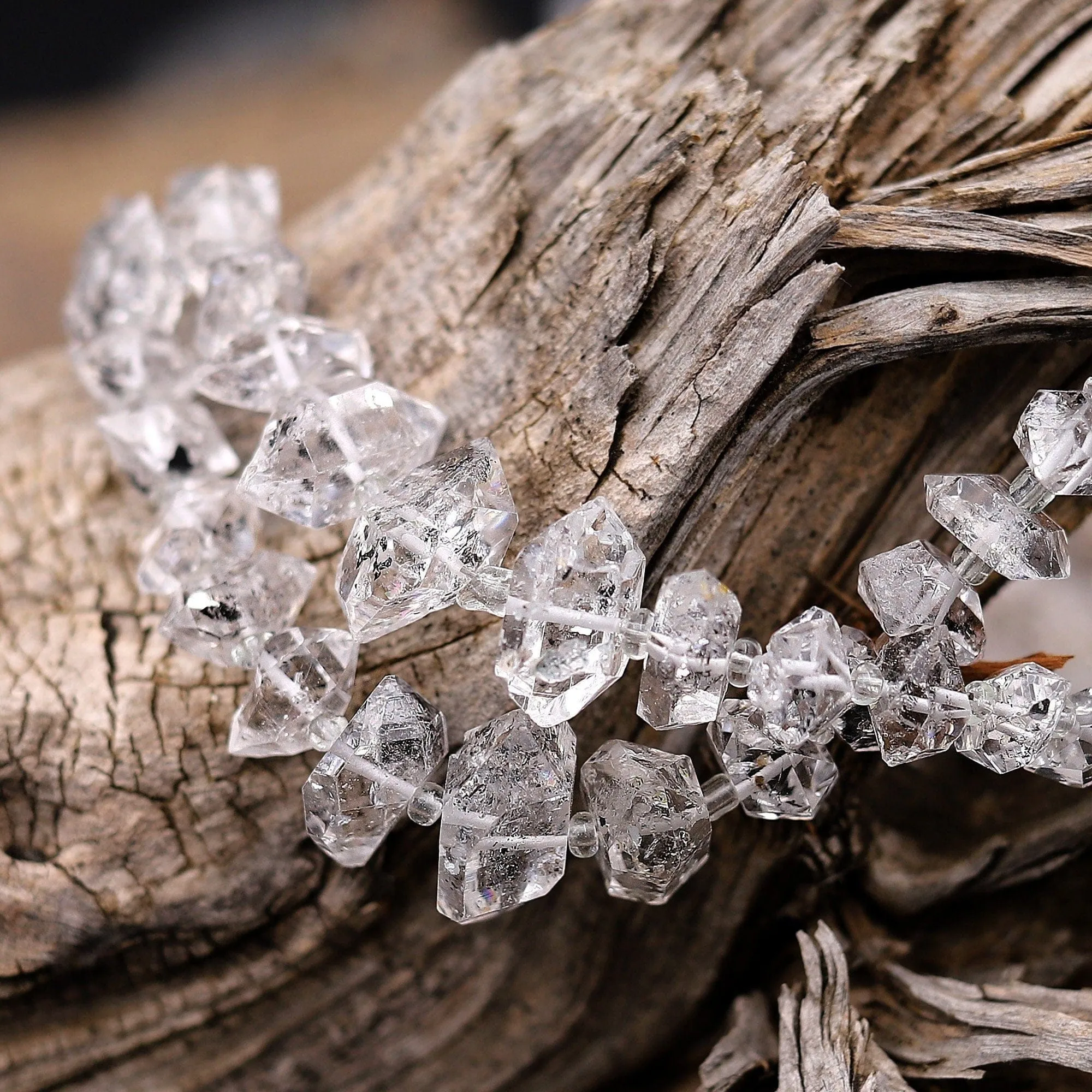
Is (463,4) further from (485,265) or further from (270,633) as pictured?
(270,633)

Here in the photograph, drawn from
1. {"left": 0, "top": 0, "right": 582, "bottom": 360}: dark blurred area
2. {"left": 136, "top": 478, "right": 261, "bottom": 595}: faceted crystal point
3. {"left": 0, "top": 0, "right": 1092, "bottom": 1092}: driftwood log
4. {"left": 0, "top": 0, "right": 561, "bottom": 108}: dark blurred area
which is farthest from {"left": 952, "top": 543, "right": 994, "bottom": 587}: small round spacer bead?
{"left": 0, "top": 0, "right": 561, "bottom": 108}: dark blurred area

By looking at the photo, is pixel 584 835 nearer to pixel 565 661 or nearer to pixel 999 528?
pixel 565 661

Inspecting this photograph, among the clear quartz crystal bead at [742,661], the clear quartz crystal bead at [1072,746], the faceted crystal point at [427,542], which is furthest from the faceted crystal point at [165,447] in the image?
the clear quartz crystal bead at [1072,746]

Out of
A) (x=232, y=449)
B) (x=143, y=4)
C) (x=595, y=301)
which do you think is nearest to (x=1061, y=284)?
(x=595, y=301)

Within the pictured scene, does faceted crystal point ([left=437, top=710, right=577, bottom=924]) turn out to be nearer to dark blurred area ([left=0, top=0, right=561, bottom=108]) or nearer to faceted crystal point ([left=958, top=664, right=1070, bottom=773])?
faceted crystal point ([left=958, top=664, right=1070, bottom=773])

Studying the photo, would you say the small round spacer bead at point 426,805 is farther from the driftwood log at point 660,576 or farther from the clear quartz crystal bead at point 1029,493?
the clear quartz crystal bead at point 1029,493

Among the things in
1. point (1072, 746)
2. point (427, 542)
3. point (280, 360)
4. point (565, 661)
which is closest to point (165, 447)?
point (280, 360)

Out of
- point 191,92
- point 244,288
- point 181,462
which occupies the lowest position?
point 181,462
